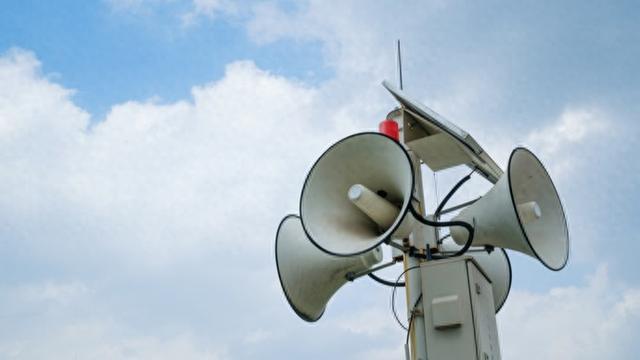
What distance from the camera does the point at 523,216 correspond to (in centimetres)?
529

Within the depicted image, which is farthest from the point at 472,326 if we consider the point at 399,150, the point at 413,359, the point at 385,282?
the point at 399,150

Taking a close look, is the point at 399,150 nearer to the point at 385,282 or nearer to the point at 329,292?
the point at 385,282

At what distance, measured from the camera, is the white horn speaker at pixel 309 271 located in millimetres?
5777

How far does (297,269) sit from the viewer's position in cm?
594

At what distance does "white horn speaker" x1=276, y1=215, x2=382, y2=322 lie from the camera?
5.78 metres

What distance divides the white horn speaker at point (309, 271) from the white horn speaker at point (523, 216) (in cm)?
97

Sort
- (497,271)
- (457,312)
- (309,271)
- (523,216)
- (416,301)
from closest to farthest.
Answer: (457,312), (416,301), (523,216), (309,271), (497,271)

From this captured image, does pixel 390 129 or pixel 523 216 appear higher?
pixel 390 129

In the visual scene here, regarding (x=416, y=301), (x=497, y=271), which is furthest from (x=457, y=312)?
(x=497, y=271)

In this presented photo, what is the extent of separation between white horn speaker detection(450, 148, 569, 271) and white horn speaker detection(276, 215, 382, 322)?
965mm

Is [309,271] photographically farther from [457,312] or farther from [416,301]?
[457,312]

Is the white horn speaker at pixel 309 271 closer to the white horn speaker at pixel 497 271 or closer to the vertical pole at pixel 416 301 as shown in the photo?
the vertical pole at pixel 416 301

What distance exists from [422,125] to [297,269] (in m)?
1.72

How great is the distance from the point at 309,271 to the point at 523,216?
1.90 m
